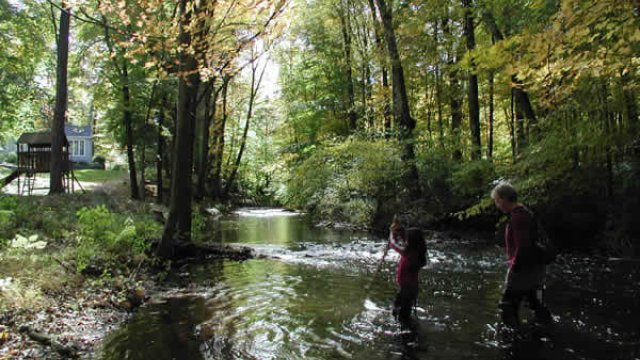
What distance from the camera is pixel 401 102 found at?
18.0 meters

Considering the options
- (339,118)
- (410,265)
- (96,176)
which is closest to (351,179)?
(339,118)

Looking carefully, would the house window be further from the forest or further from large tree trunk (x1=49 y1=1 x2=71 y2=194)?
large tree trunk (x1=49 y1=1 x2=71 y2=194)

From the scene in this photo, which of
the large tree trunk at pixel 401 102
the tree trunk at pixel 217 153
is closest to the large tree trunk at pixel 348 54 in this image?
the large tree trunk at pixel 401 102

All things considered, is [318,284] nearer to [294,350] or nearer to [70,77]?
[294,350]

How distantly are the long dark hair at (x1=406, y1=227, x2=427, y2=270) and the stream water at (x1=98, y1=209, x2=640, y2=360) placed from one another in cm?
93

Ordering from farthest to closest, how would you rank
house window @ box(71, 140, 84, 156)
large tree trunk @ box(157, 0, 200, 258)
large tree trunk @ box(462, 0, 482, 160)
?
house window @ box(71, 140, 84, 156) → large tree trunk @ box(462, 0, 482, 160) → large tree trunk @ box(157, 0, 200, 258)

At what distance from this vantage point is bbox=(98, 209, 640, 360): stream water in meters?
5.38

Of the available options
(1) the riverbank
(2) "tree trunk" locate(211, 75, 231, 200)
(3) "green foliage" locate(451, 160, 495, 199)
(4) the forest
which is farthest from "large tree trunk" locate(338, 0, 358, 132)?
(1) the riverbank

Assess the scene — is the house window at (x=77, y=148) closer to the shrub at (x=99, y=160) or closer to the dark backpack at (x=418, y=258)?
the shrub at (x=99, y=160)

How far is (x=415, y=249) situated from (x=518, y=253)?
136cm

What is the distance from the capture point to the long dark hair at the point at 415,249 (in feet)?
19.7

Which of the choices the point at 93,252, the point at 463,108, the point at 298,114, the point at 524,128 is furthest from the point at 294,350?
the point at 298,114

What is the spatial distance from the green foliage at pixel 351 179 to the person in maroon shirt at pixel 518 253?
1220 cm

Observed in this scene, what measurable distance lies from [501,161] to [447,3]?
19.5ft
